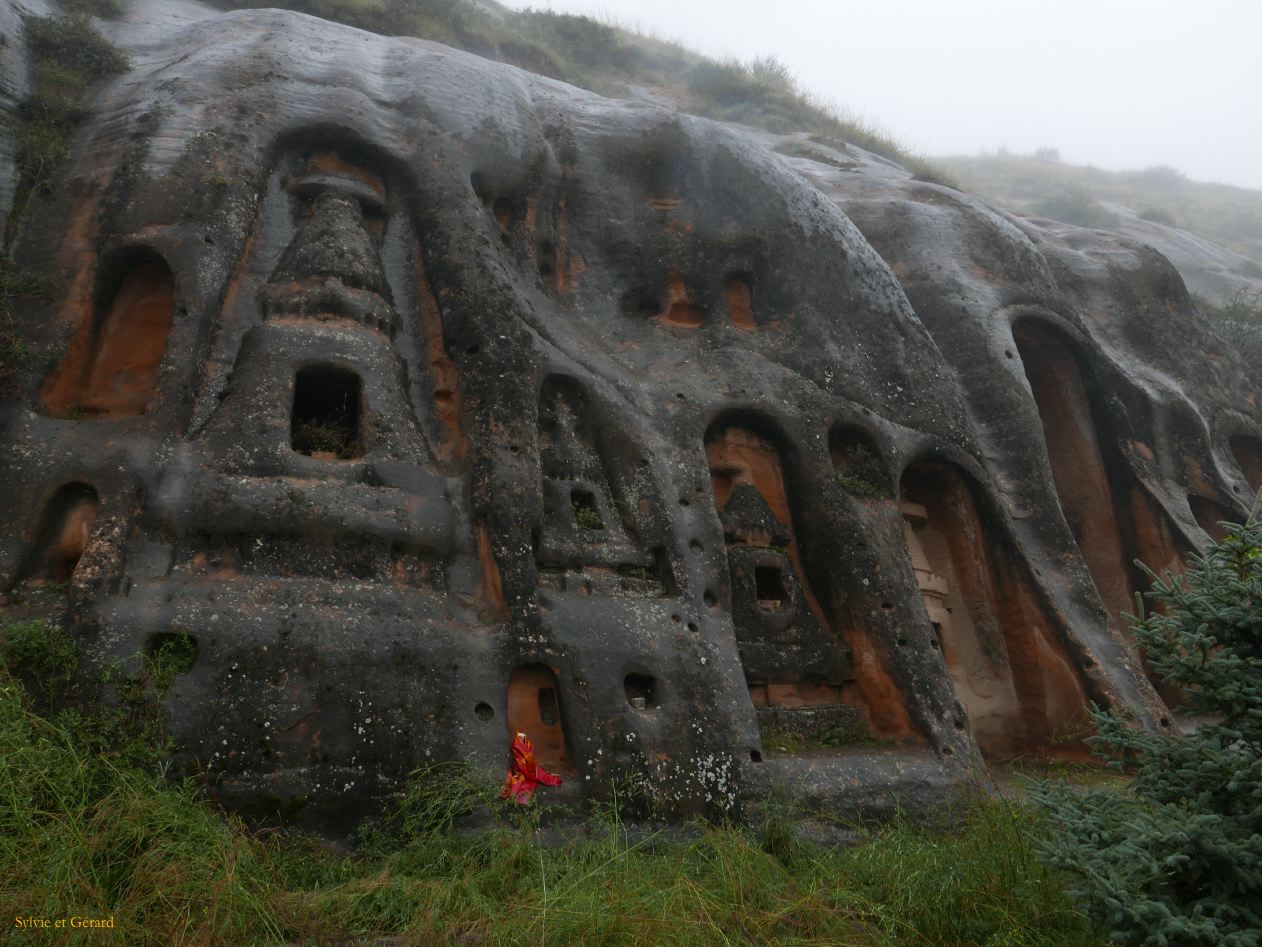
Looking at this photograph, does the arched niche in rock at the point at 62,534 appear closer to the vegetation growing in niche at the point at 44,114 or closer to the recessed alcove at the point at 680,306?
the vegetation growing in niche at the point at 44,114

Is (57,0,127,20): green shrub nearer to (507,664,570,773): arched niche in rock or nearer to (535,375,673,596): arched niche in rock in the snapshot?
(535,375,673,596): arched niche in rock

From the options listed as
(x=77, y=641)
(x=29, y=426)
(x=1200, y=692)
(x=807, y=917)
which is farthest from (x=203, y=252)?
(x=1200, y=692)

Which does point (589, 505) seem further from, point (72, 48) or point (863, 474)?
point (72, 48)

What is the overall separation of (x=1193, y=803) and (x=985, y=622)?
6.44 meters

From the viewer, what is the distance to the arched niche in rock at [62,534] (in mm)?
6602

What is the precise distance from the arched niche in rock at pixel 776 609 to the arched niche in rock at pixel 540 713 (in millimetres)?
1958

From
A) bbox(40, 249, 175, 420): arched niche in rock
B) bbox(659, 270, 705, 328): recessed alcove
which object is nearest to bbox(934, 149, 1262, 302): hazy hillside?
bbox(659, 270, 705, 328): recessed alcove

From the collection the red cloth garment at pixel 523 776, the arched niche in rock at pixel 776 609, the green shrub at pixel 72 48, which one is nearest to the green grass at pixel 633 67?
the green shrub at pixel 72 48

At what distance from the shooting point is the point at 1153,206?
121 ft

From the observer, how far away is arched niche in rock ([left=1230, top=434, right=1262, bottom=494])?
591 inches

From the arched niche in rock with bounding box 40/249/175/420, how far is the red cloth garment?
3.68m

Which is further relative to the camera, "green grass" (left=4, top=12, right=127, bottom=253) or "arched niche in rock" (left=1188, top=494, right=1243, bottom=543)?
"arched niche in rock" (left=1188, top=494, right=1243, bottom=543)

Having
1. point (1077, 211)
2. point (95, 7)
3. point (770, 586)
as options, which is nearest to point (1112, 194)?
point (1077, 211)

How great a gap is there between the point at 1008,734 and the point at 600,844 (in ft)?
18.3
